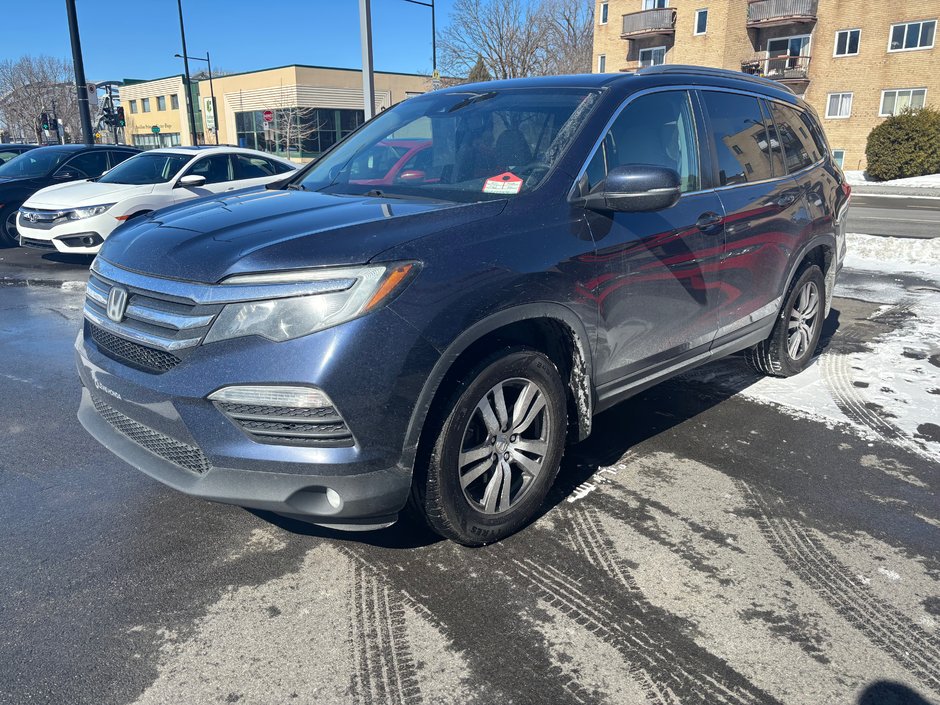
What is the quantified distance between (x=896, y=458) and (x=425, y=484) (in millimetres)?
2825

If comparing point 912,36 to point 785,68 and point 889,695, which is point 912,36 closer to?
point 785,68

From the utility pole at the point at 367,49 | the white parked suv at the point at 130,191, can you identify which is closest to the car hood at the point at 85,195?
Result: the white parked suv at the point at 130,191

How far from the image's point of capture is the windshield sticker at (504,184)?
3176 mm

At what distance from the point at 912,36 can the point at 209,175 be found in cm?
3603

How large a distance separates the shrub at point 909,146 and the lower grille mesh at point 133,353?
34002 millimetres

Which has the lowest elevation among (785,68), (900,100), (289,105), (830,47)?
(900,100)

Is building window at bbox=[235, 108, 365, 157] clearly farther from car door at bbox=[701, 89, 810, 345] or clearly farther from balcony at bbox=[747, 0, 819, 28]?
car door at bbox=[701, 89, 810, 345]

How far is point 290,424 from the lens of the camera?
2.48m

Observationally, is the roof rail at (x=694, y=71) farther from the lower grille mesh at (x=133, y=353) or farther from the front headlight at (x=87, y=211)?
the front headlight at (x=87, y=211)

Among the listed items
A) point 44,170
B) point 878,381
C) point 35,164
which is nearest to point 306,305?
point 878,381

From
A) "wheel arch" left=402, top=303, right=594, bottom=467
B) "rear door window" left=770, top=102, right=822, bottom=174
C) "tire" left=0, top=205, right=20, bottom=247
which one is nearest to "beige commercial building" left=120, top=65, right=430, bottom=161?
"tire" left=0, top=205, right=20, bottom=247

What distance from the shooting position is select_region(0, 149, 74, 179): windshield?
41.0ft

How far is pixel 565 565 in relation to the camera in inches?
117

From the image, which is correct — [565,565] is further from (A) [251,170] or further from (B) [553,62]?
(B) [553,62]
